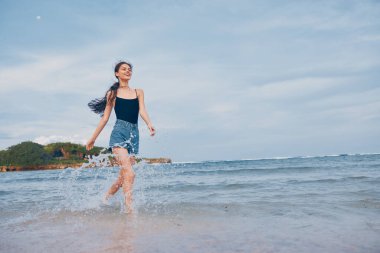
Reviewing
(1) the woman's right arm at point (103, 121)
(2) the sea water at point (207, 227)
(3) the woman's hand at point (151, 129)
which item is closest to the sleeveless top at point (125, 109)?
(1) the woman's right arm at point (103, 121)

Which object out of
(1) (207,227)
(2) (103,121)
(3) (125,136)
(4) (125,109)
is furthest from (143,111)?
(1) (207,227)

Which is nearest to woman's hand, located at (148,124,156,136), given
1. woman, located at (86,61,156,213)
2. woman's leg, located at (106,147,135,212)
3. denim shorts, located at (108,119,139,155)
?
woman, located at (86,61,156,213)

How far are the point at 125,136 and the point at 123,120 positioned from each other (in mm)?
280

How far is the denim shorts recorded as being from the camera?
17.0 feet

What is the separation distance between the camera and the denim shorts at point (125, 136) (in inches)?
204

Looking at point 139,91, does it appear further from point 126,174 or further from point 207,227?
point 207,227

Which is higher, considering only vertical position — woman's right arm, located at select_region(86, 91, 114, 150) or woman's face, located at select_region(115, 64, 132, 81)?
woman's face, located at select_region(115, 64, 132, 81)

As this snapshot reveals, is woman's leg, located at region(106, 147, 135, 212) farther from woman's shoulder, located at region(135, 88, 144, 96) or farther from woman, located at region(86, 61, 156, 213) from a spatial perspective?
woman's shoulder, located at region(135, 88, 144, 96)

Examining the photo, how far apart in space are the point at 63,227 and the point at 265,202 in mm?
3111

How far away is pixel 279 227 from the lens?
11.3 ft

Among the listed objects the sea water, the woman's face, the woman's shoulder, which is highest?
the woman's face

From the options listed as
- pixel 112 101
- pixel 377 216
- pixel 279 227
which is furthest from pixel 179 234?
pixel 112 101

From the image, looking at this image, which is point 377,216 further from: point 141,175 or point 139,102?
point 141,175

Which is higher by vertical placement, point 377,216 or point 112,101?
point 112,101
